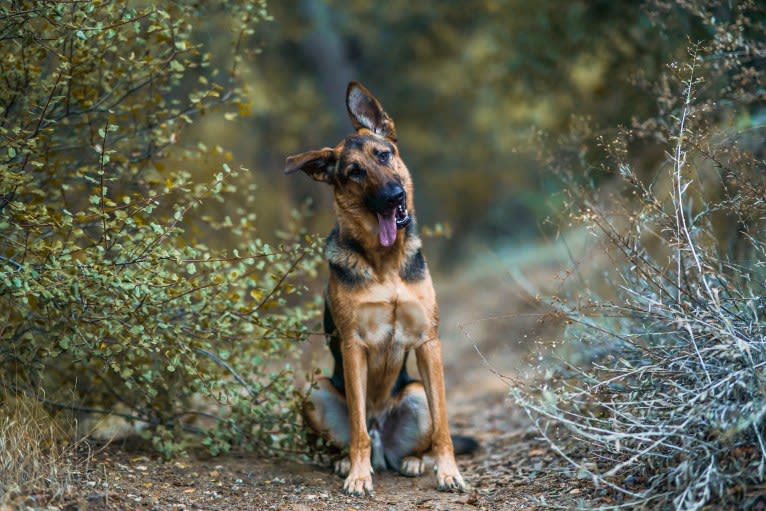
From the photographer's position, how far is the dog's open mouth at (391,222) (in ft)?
17.7

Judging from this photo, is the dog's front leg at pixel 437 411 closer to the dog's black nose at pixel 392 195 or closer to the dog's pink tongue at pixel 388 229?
the dog's pink tongue at pixel 388 229

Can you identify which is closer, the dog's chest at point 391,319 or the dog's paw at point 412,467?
the dog's chest at point 391,319

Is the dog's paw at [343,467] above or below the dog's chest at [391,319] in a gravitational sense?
below

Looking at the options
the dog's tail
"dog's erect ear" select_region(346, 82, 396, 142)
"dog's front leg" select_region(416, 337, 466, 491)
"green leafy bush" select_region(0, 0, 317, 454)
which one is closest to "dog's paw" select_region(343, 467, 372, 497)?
"dog's front leg" select_region(416, 337, 466, 491)

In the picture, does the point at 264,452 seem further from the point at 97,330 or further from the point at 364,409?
the point at 97,330

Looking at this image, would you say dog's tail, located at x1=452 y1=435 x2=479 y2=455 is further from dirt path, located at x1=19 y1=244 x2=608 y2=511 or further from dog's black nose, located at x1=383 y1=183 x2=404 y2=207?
dog's black nose, located at x1=383 y1=183 x2=404 y2=207

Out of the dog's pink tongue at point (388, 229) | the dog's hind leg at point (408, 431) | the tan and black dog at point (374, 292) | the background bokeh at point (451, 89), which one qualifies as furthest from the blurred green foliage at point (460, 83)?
the dog's hind leg at point (408, 431)

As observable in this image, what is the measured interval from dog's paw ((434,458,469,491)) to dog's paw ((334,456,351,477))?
0.69 m

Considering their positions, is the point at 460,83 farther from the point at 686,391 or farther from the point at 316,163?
the point at 686,391

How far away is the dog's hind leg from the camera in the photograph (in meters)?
5.86

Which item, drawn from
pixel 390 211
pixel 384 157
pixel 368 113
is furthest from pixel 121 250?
pixel 368 113

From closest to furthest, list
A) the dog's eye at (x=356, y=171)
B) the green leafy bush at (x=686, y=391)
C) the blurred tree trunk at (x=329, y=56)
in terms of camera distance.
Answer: the green leafy bush at (x=686, y=391) → the dog's eye at (x=356, y=171) → the blurred tree trunk at (x=329, y=56)

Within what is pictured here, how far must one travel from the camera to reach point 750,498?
3.83 m

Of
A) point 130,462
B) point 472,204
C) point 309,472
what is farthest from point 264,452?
point 472,204
